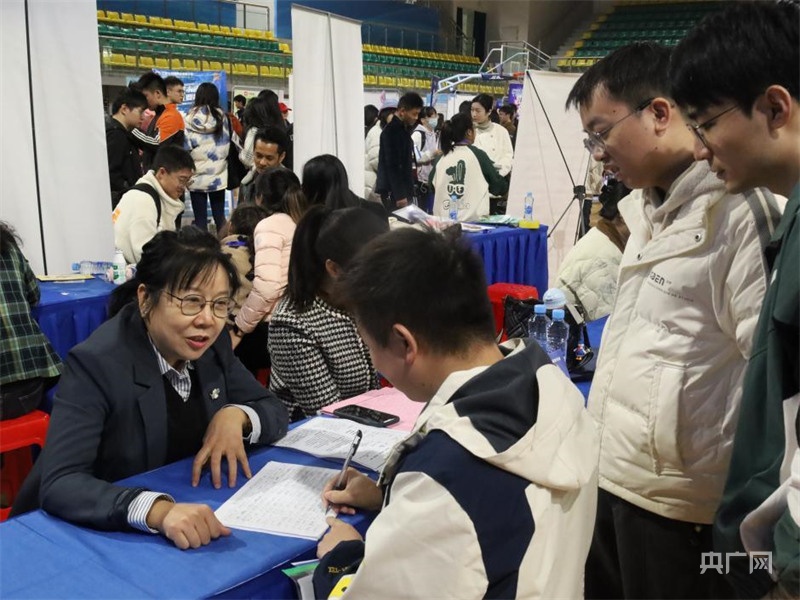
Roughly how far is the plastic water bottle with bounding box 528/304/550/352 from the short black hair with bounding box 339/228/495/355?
1466 mm

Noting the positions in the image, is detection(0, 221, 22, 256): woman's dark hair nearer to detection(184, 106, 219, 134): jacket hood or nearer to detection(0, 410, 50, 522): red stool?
detection(0, 410, 50, 522): red stool

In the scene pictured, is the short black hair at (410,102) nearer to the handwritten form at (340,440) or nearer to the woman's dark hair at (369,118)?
the woman's dark hair at (369,118)

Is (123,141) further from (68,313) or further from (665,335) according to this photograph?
(665,335)

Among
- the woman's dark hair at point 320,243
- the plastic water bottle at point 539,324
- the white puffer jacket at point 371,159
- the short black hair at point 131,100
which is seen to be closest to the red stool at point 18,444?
the woman's dark hair at point 320,243

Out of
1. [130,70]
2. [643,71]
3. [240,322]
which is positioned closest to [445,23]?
[130,70]

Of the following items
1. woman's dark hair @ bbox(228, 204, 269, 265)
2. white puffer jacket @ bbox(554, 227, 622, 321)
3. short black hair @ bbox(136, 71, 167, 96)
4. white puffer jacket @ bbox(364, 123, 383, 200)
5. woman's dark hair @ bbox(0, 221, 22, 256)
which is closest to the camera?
woman's dark hair @ bbox(0, 221, 22, 256)

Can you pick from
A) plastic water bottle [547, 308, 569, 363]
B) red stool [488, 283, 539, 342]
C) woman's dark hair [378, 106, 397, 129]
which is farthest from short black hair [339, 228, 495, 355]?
woman's dark hair [378, 106, 397, 129]

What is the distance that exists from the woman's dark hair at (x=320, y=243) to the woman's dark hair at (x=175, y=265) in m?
0.38

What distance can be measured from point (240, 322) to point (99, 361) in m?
1.76

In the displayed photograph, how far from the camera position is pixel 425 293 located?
0.99 metres

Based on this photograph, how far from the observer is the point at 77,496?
1.34m

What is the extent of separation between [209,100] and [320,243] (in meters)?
4.69

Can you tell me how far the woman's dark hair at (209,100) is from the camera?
6250 mm

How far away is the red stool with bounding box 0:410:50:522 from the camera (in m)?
2.53
